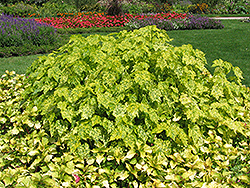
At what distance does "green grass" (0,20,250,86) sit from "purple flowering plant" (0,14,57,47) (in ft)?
2.78

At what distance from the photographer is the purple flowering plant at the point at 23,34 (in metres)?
7.20

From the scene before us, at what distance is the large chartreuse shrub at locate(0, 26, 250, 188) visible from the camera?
93.7 inches

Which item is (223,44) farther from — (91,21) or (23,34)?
(23,34)

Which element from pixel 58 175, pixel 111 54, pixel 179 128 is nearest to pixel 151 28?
pixel 111 54

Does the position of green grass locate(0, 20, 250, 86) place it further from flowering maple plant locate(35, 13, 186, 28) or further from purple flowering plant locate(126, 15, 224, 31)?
flowering maple plant locate(35, 13, 186, 28)

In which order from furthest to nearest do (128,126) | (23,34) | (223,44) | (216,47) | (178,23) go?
(178,23)
(223,44)
(216,47)
(23,34)
(128,126)

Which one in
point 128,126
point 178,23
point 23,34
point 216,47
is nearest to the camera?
point 128,126

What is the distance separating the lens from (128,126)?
7.99ft

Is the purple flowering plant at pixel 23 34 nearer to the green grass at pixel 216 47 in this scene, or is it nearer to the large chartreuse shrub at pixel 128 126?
the green grass at pixel 216 47

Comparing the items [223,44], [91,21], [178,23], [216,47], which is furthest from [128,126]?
[91,21]

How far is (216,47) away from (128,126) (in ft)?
22.1

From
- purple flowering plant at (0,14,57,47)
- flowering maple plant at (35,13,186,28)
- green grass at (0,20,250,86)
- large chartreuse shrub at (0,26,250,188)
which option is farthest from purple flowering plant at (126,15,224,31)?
large chartreuse shrub at (0,26,250,188)

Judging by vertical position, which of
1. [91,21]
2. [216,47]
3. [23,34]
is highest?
[91,21]

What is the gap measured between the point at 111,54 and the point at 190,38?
7.27 metres
